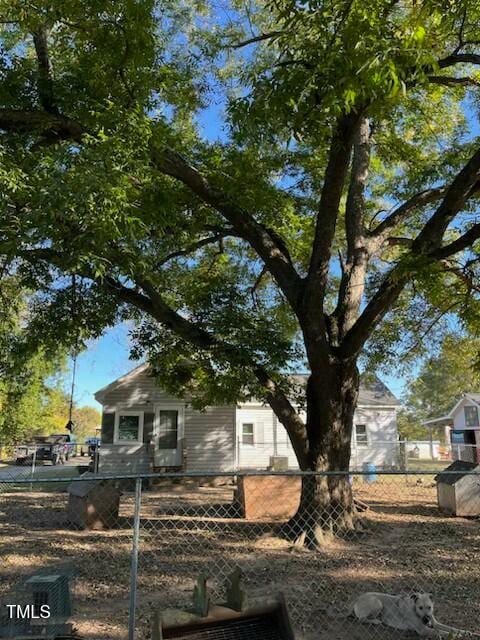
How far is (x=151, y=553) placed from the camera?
805cm

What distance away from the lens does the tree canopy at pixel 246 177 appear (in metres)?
Result: 4.78

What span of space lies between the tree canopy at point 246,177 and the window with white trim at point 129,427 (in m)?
7.22

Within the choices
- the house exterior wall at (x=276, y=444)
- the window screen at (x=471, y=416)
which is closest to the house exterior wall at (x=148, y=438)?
the house exterior wall at (x=276, y=444)

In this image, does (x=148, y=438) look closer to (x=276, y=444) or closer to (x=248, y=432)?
(x=248, y=432)

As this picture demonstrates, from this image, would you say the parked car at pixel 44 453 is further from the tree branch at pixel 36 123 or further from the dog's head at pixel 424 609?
the dog's head at pixel 424 609

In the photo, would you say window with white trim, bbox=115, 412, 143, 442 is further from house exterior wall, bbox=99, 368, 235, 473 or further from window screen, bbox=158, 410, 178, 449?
window screen, bbox=158, 410, 178, 449

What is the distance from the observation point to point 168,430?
20.4 meters

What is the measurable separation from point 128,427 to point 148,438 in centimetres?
90

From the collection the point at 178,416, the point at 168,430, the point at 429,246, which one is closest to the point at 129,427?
the point at 168,430

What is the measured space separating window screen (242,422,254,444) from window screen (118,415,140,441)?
4.97 meters

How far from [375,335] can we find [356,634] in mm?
8851

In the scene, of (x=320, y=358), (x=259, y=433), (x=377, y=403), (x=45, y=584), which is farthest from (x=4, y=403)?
(x=45, y=584)

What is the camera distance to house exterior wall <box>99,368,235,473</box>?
1978cm

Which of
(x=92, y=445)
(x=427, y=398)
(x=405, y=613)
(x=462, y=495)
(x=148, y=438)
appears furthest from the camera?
(x=427, y=398)
